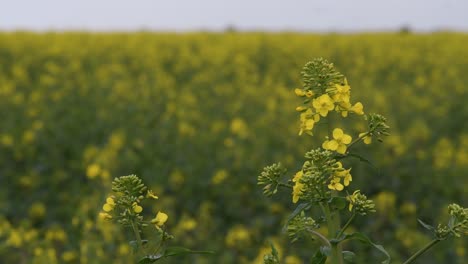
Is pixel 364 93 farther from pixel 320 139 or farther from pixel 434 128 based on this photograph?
pixel 320 139

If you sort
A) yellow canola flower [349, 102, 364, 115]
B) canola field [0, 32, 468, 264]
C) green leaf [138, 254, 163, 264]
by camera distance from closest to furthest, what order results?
green leaf [138, 254, 163, 264] → yellow canola flower [349, 102, 364, 115] → canola field [0, 32, 468, 264]

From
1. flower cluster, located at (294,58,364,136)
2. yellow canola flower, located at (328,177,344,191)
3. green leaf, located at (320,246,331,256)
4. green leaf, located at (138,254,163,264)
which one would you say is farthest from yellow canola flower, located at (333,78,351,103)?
green leaf, located at (138,254,163,264)

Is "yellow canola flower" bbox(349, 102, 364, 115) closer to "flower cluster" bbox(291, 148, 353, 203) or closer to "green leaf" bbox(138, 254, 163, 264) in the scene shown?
"flower cluster" bbox(291, 148, 353, 203)

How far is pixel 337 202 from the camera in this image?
1.25 metres

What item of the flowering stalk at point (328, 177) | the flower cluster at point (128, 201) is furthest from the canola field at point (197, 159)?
the flowering stalk at point (328, 177)

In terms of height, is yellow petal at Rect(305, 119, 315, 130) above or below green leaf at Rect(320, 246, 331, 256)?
above

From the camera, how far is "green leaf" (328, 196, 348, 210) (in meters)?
1.24

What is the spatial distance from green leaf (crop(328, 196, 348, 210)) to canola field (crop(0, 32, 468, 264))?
5.70ft

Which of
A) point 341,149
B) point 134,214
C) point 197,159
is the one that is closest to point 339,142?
point 341,149

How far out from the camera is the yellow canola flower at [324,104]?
→ 127 centimetres

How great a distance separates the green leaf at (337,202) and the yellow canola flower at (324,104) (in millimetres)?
136

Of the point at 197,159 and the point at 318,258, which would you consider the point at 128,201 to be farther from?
the point at 197,159

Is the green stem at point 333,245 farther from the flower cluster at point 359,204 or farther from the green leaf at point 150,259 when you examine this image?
the green leaf at point 150,259

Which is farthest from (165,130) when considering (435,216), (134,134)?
(435,216)
